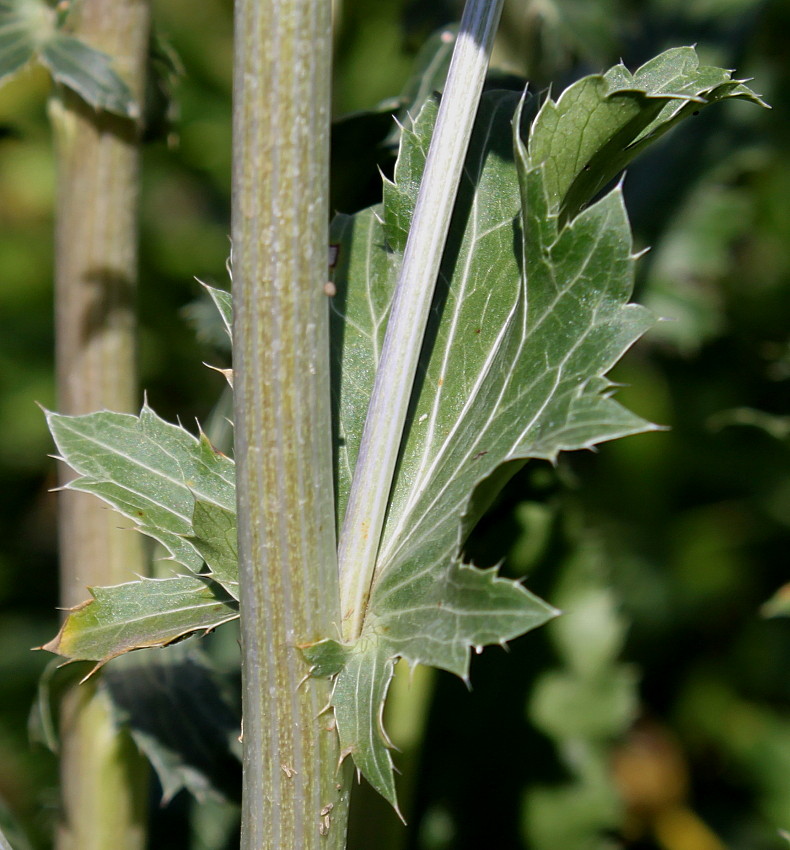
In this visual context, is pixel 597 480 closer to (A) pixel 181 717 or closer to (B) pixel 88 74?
(A) pixel 181 717

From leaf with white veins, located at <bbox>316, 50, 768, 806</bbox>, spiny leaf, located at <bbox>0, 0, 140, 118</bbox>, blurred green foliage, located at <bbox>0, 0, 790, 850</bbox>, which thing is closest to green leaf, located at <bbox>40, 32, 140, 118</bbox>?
spiny leaf, located at <bbox>0, 0, 140, 118</bbox>

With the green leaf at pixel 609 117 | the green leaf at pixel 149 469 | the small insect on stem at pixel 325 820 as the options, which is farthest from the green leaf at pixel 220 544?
the green leaf at pixel 609 117

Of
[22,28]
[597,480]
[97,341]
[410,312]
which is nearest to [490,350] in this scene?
[410,312]

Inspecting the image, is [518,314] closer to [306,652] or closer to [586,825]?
[306,652]

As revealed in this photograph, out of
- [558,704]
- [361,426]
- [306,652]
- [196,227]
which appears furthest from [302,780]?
[196,227]

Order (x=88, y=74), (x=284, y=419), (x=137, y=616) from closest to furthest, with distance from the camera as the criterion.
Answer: (x=284, y=419) → (x=137, y=616) → (x=88, y=74)
